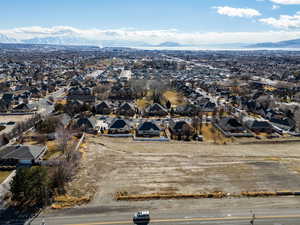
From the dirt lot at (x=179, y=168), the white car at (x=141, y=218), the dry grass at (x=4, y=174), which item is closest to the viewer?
the white car at (x=141, y=218)

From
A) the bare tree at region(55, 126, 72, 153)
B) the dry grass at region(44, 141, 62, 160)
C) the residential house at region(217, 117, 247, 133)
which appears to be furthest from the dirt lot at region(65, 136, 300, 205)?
the residential house at region(217, 117, 247, 133)

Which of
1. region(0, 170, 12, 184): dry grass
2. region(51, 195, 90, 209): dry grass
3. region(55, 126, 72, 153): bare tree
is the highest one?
region(55, 126, 72, 153): bare tree

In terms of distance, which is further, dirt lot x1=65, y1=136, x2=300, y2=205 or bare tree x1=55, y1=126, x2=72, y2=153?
bare tree x1=55, y1=126, x2=72, y2=153

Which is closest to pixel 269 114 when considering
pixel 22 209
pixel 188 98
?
pixel 188 98

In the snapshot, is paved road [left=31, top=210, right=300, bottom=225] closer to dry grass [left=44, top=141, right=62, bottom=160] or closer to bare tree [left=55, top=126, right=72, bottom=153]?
dry grass [left=44, top=141, right=62, bottom=160]

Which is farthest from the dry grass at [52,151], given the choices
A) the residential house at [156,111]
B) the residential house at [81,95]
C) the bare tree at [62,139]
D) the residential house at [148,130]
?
the residential house at [81,95]

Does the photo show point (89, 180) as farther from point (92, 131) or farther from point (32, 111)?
point (32, 111)

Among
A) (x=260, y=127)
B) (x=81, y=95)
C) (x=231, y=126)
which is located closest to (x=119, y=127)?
(x=231, y=126)

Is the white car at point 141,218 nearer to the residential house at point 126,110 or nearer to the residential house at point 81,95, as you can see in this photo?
the residential house at point 126,110
